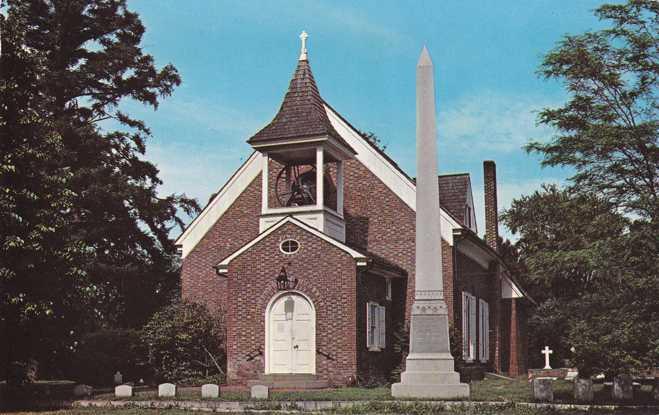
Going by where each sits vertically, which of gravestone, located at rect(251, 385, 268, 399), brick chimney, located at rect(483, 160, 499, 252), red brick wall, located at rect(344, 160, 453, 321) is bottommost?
gravestone, located at rect(251, 385, 268, 399)

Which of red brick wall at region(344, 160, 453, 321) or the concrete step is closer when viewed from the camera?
the concrete step

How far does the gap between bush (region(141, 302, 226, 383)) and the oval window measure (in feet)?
14.7

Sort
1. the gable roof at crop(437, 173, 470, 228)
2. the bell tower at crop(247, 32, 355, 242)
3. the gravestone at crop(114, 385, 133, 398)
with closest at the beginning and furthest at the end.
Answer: the gravestone at crop(114, 385, 133, 398) < the bell tower at crop(247, 32, 355, 242) < the gable roof at crop(437, 173, 470, 228)

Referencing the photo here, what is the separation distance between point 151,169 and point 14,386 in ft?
61.7

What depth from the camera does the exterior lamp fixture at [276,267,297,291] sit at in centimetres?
2672

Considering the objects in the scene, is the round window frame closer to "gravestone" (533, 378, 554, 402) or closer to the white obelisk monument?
the white obelisk monument

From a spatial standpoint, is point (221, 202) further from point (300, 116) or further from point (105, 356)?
point (105, 356)

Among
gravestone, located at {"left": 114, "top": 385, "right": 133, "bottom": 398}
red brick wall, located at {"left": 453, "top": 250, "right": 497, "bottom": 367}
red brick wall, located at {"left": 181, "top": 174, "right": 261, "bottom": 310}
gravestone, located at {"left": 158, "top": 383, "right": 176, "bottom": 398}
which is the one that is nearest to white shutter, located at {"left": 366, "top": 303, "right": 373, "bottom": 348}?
red brick wall, located at {"left": 453, "top": 250, "right": 497, "bottom": 367}

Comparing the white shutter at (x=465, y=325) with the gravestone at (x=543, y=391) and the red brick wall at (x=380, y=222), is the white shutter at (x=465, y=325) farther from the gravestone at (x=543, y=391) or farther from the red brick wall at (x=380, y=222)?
the gravestone at (x=543, y=391)

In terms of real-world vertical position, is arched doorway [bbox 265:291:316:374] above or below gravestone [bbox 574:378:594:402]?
above

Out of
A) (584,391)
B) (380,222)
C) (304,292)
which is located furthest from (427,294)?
(380,222)

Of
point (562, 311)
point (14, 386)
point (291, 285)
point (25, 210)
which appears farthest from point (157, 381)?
point (562, 311)

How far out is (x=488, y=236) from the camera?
40.7m

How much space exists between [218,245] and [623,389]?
16646mm
